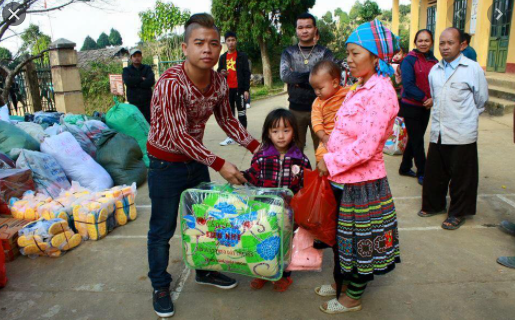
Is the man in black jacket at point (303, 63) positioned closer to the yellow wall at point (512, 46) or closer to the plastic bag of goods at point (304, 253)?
the plastic bag of goods at point (304, 253)

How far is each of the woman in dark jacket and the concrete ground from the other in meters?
1.28

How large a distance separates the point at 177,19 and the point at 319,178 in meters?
21.3

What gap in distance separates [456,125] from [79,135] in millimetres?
4776

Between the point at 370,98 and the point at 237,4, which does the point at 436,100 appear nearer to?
the point at 370,98

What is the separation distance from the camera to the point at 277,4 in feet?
59.3

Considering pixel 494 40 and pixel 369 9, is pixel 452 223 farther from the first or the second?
pixel 369 9

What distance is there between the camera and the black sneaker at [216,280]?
9.61ft

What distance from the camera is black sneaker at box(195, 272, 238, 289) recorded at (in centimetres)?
293

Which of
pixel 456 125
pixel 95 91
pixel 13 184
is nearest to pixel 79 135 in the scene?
pixel 13 184

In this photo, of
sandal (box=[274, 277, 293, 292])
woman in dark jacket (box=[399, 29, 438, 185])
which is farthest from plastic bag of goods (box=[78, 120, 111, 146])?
woman in dark jacket (box=[399, 29, 438, 185])

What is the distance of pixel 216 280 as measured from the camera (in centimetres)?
295

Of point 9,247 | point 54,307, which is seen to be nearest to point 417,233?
point 54,307

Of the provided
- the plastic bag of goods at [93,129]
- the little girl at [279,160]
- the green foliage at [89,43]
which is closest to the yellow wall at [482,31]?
the plastic bag of goods at [93,129]

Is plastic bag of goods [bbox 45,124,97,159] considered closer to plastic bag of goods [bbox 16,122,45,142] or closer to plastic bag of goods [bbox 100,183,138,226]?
plastic bag of goods [bbox 16,122,45,142]
